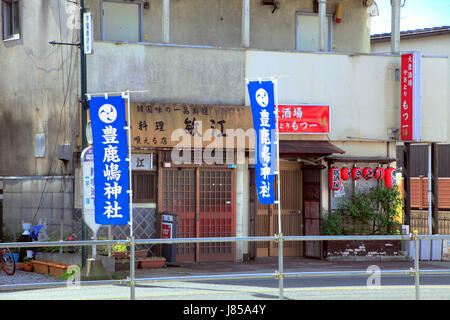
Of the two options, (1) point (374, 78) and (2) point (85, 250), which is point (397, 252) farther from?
(2) point (85, 250)

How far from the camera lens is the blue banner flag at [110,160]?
17.0m

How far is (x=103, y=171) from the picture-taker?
17266mm

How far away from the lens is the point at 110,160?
17.2m

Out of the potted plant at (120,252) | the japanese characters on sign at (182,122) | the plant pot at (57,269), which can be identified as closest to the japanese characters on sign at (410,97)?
the japanese characters on sign at (182,122)

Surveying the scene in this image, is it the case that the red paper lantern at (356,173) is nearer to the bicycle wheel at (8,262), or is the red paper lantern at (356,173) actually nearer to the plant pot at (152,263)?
the plant pot at (152,263)

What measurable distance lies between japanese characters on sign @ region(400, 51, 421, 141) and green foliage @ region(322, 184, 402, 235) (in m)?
1.89

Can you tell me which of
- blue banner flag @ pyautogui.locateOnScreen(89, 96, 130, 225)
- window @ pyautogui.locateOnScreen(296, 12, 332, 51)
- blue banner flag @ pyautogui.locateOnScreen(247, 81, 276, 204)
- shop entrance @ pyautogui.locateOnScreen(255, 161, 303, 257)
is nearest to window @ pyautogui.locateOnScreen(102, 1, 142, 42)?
window @ pyautogui.locateOnScreen(296, 12, 332, 51)

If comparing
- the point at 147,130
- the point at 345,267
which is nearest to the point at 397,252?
the point at 345,267

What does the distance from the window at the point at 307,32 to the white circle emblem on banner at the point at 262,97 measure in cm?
660

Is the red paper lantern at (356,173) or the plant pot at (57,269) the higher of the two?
the red paper lantern at (356,173)

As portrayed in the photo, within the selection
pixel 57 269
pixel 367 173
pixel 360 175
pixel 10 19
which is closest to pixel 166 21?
pixel 10 19

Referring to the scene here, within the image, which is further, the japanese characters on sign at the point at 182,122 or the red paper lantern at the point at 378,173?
the red paper lantern at the point at 378,173

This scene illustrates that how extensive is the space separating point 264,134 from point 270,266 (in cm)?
420

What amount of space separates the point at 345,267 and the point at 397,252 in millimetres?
2837
